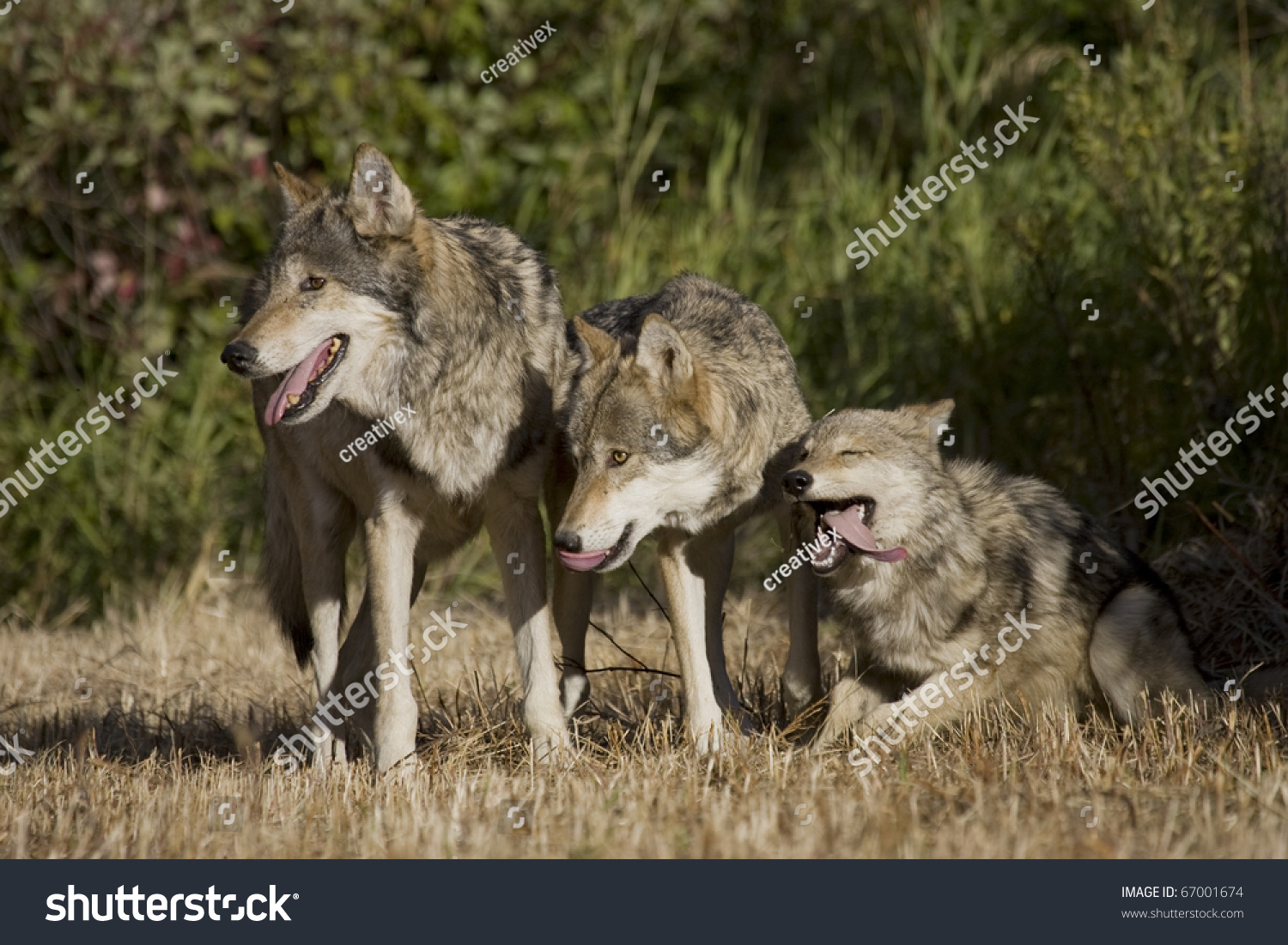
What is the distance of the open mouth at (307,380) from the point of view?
14.1 feet

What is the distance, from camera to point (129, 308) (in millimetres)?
9484

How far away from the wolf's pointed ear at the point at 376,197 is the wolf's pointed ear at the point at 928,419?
1.85 metres

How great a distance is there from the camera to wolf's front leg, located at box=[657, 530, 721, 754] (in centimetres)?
467

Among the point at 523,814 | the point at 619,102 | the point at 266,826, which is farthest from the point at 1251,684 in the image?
the point at 619,102

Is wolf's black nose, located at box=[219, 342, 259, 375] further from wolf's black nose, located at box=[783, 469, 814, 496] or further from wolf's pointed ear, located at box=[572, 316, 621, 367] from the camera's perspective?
wolf's black nose, located at box=[783, 469, 814, 496]

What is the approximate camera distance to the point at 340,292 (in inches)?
171

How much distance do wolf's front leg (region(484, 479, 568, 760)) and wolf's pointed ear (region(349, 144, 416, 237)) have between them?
3.23 feet

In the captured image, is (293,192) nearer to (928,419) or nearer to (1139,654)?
(928,419)

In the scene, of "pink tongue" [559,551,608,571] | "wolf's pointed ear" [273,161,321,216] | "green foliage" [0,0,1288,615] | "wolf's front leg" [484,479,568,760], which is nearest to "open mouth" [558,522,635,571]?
"pink tongue" [559,551,608,571]

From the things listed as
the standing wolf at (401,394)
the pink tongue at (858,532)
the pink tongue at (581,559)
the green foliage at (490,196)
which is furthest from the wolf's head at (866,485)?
the green foliage at (490,196)

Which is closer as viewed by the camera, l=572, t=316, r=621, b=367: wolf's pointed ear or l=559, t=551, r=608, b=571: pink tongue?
l=559, t=551, r=608, b=571: pink tongue

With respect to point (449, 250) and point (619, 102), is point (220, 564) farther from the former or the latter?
point (449, 250)

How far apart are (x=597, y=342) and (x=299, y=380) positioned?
99cm

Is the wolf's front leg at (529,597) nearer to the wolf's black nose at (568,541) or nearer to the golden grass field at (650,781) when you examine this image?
the golden grass field at (650,781)
